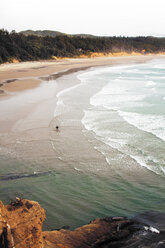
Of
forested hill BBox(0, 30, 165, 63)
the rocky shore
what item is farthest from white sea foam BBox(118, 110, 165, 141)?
forested hill BBox(0, 30, 165, 63)

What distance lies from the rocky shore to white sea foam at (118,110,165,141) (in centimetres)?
511

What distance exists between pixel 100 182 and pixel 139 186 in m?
0.88

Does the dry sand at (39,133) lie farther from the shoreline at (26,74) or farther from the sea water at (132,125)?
the shoreline at (26,74)

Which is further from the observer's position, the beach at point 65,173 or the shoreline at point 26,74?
the shoreline at point 26,74

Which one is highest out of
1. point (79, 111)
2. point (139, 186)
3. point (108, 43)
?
point (108, 43)

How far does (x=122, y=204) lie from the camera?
4.88 metres

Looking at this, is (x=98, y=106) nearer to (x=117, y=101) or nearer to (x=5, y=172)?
(x=117, y=101)

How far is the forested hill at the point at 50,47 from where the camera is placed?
41875 millimetres

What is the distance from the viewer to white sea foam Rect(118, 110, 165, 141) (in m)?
9.46

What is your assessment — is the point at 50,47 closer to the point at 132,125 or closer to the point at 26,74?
the point at 26,74

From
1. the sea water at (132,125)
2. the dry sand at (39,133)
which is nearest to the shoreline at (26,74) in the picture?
the dry sand at (39,133)

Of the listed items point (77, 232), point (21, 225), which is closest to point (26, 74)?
point (77, 232)

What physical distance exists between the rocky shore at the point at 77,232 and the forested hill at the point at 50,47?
35.4m

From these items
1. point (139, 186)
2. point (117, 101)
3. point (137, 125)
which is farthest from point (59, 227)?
point (117, 101)
